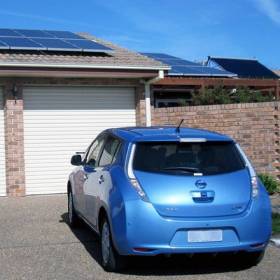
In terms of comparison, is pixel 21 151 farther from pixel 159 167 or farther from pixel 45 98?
pixel 159 167

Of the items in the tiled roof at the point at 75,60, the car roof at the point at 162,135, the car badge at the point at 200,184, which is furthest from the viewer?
the tiled roof at the point at 75,60

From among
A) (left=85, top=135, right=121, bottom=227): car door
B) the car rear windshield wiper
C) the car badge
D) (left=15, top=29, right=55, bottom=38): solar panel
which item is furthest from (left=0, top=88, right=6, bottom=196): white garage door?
the car badge

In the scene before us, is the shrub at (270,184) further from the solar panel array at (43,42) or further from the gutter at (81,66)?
the solar panel array at (43,42)

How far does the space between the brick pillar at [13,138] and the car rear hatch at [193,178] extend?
7.94 metres

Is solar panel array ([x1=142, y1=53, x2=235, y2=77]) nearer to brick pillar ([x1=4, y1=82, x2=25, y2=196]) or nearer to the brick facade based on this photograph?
the brick facade

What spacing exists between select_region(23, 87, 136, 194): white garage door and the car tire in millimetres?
7846

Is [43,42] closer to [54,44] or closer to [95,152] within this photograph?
[54,44]

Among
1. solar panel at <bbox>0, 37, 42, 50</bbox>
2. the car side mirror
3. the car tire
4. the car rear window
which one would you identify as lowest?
the car tire

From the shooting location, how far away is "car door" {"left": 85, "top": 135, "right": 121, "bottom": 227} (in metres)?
7.10

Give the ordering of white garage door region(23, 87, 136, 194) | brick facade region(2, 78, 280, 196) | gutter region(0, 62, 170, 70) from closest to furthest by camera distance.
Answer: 1. gutter region(0, 62, 170, 70)
2. brick facade region(2, 78, 280, 196)
3. white garage door region(23, 87, 136, 194)

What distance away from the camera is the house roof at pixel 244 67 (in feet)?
74.4

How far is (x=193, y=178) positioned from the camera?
21.4 ft

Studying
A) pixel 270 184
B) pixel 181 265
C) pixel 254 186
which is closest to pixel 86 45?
pixel 270 184

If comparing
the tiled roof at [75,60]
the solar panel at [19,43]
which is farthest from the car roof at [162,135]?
the solar panel at [19,43]
